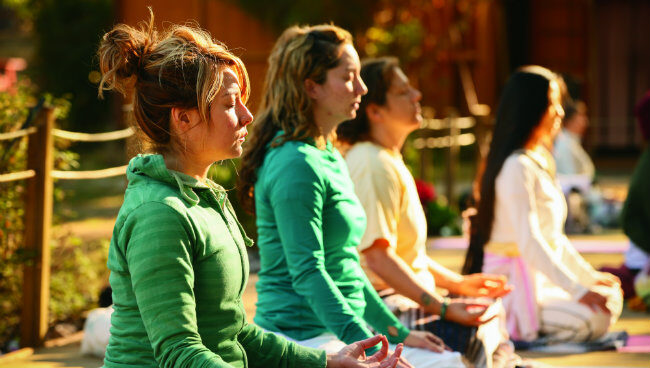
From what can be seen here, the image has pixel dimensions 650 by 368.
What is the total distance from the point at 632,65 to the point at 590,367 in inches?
572

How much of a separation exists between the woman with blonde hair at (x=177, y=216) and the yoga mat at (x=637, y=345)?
3702mm

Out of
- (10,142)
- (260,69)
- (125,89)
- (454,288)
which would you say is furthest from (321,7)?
(125,89)

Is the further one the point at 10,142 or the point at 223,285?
the point at 10,142

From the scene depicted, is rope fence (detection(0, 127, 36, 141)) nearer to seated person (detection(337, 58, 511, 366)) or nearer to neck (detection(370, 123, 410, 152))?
seated person (detection(337, 58, 511, 366))

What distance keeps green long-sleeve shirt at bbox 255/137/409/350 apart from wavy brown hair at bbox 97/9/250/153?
0.88 m

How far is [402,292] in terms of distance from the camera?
158 inches

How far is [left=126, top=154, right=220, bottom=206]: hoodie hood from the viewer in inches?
95.0

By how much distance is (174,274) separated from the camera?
2.27 metres

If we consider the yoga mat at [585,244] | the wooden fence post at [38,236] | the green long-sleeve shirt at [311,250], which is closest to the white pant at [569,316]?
the green long-sleeve shirt at [311,250]

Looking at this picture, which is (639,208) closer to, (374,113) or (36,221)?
(374,113)

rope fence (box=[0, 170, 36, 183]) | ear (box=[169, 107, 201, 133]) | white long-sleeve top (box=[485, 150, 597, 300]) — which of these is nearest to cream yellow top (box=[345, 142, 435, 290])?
white long-sleeve top (box=[485, 150, 597, 300])

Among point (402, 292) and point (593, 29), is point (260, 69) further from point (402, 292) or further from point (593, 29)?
point (402, 292)

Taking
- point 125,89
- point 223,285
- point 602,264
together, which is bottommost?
point 602,264

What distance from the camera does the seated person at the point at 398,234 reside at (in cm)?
402
